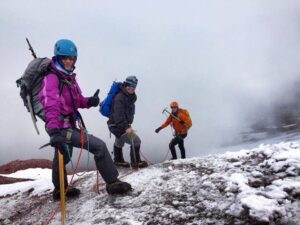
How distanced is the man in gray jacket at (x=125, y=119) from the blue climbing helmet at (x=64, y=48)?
95.5 inches

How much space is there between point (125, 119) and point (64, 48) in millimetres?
2859

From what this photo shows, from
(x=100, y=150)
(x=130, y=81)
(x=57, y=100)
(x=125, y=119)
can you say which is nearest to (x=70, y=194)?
(x=100, y=150)

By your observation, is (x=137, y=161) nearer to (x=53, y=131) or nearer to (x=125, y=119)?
(x=125, y=119)

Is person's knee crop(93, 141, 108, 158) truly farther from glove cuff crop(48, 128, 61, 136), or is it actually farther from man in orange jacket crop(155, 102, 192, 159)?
man in orange jacket crop(155, 102, 192, 159)

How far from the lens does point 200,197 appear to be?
532 centimetres

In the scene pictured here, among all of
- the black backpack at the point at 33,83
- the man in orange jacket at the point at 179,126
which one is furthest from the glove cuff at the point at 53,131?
the man in orange jacket at the point at 179,126

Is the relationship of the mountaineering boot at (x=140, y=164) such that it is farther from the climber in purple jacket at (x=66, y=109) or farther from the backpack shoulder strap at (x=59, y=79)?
the backpack shoulder strap at (x=59, y=79)

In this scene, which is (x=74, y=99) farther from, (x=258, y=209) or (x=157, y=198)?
(x=258, y=209)

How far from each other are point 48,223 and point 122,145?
12.8ft

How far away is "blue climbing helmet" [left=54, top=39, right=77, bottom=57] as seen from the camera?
6.07 metres

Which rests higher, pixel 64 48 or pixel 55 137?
pixel 64 48

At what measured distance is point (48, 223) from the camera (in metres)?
5.62

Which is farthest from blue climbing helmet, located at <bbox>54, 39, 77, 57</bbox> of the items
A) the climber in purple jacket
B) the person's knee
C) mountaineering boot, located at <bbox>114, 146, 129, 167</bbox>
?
mountaineering boot, located at <bbox>114, 146, 129, 167</bbox>

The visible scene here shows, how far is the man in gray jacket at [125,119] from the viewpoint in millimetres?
8227
